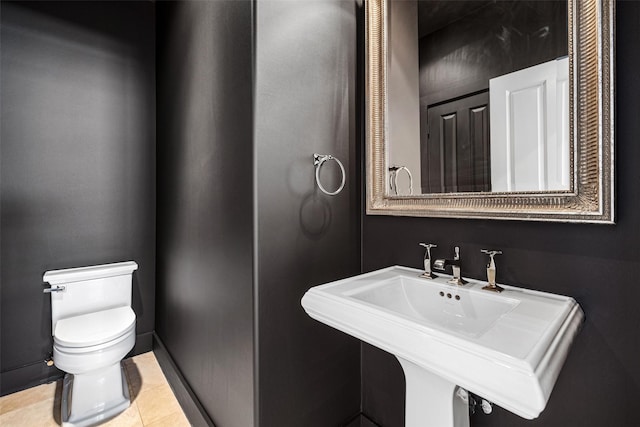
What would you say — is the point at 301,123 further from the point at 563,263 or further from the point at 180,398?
the point at 180,398

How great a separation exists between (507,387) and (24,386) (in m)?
2.59

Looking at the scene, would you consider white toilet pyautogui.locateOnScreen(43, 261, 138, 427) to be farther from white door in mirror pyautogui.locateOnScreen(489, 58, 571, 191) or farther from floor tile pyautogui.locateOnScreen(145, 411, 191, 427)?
white door in mirror pyautogui.locateOnScreen(489, 58, 571, 191)

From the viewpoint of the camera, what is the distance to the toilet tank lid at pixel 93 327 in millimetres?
1458

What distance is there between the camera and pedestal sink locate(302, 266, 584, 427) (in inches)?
21.1

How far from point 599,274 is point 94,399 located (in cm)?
224

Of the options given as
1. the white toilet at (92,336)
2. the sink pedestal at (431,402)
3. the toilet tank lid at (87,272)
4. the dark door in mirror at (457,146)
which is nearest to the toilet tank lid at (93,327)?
the white toilet at (92,336)

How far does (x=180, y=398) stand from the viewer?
1655 mm

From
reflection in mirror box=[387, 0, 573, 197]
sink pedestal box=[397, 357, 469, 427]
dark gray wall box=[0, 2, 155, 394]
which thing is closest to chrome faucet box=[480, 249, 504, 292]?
reflection in mirror box=[387, 0, 573, 197]

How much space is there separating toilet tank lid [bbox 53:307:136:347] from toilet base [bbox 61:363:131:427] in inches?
8.6

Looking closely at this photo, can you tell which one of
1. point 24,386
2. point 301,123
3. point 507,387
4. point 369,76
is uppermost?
point 369,76

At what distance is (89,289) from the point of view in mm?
1811

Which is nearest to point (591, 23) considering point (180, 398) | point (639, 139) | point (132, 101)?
point (639, 139)

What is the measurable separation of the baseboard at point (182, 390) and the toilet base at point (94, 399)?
245 mm

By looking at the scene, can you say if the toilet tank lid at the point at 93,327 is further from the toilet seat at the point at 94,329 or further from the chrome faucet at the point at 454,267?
the chrome faucet at the point at 454,267
